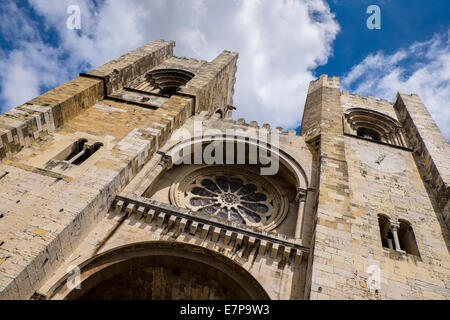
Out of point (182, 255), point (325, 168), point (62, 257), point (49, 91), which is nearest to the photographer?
point (62, 257)

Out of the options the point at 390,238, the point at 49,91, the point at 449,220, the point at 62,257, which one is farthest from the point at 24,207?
the point at 449,220

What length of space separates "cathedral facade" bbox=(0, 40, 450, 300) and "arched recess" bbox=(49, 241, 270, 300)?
0.03 meters

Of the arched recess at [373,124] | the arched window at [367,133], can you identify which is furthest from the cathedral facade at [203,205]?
the arched window at [367,133]

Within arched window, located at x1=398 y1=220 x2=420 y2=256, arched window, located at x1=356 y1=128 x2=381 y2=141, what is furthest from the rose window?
arched window, located at x1=356 y1=128 x2=381 y2=141

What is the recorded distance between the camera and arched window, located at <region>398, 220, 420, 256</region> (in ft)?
21.2

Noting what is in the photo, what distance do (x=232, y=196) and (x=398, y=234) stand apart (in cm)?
414

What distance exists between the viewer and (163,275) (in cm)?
639

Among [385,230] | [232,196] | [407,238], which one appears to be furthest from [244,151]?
[407,238]

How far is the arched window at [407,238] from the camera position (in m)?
6.48

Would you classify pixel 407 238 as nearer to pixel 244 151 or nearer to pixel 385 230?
pixel 385 230

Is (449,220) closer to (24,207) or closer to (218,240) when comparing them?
(218,240)
